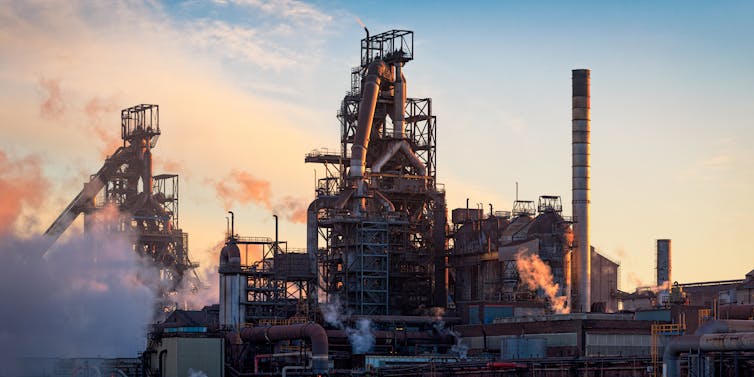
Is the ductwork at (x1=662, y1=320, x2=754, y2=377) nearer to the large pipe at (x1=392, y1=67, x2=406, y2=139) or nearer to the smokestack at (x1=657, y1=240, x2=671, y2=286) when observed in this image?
the smokestack at (x1=657, y1=240, x2=671, y2=286)

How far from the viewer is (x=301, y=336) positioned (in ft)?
Answer: 276

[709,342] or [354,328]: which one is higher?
[709,342]

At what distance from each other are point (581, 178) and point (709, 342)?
47.7 metres

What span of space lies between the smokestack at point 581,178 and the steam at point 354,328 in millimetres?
16102

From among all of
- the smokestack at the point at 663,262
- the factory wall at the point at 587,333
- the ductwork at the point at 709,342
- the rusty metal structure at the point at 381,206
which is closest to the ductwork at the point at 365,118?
the rusty metal structure at the point at 381,206

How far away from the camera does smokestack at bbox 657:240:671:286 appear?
104 m

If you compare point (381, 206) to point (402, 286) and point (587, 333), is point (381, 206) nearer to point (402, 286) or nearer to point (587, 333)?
point (402, 286)

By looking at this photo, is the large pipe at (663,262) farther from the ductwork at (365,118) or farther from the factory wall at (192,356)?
the factory wall at (192,356)

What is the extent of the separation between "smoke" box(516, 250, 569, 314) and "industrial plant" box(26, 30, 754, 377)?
9 centimetres

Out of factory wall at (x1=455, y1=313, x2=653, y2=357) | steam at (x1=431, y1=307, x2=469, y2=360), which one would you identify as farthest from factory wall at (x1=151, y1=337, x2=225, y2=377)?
factory wall at (x1=455, y1=313, x2=653, y2=357)

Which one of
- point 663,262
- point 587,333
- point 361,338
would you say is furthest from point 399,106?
point 587,333

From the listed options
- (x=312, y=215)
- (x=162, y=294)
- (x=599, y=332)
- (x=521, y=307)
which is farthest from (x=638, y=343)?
(x=162, y=294)

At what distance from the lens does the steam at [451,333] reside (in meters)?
88.6

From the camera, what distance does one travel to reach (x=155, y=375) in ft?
299
